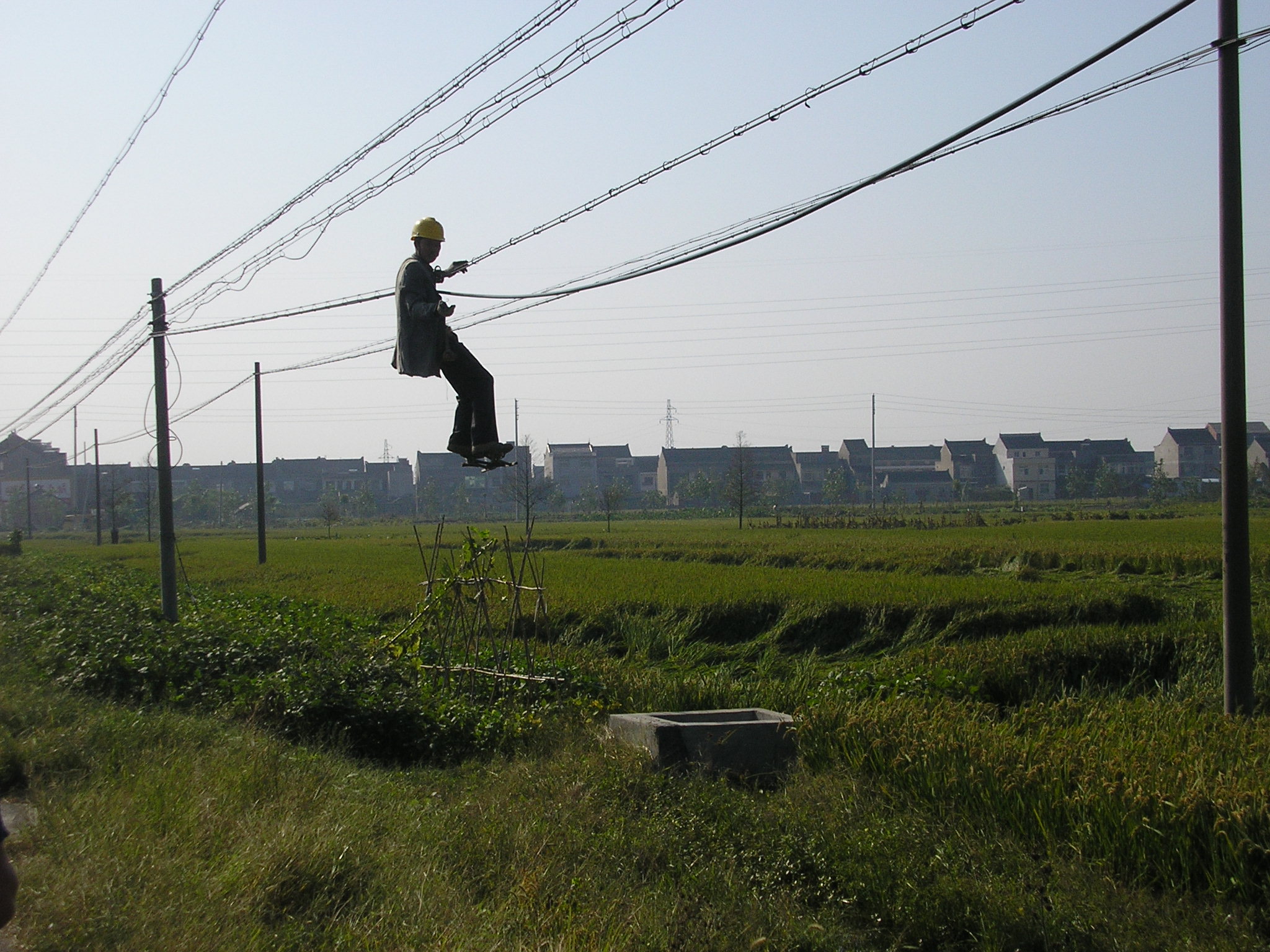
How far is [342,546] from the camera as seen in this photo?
4550cm

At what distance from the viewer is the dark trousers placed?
6992 mm

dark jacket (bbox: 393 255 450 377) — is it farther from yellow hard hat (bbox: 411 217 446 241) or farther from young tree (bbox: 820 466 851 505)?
young tree (bbox: 820 466 851 505)

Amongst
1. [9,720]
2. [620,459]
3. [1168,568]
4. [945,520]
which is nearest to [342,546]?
[945,520]

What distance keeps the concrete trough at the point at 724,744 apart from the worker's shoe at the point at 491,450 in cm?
247

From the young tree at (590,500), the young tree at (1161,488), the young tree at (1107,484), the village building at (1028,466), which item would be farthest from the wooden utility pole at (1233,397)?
the village building at (1028,466)

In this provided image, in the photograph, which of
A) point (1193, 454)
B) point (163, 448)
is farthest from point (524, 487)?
point (1193, 454)

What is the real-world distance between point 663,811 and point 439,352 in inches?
129

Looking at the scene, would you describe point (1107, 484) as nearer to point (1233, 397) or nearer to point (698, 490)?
point (698, 490)

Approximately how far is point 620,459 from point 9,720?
4156 inches

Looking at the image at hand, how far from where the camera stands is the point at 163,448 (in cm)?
1731

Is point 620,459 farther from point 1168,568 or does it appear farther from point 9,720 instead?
point 9,720

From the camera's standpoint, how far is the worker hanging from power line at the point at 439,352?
6652 mm

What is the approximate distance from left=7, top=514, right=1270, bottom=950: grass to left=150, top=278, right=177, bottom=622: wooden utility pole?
115 inches

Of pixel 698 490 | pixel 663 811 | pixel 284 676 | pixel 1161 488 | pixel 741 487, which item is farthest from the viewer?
pixel 698 490
